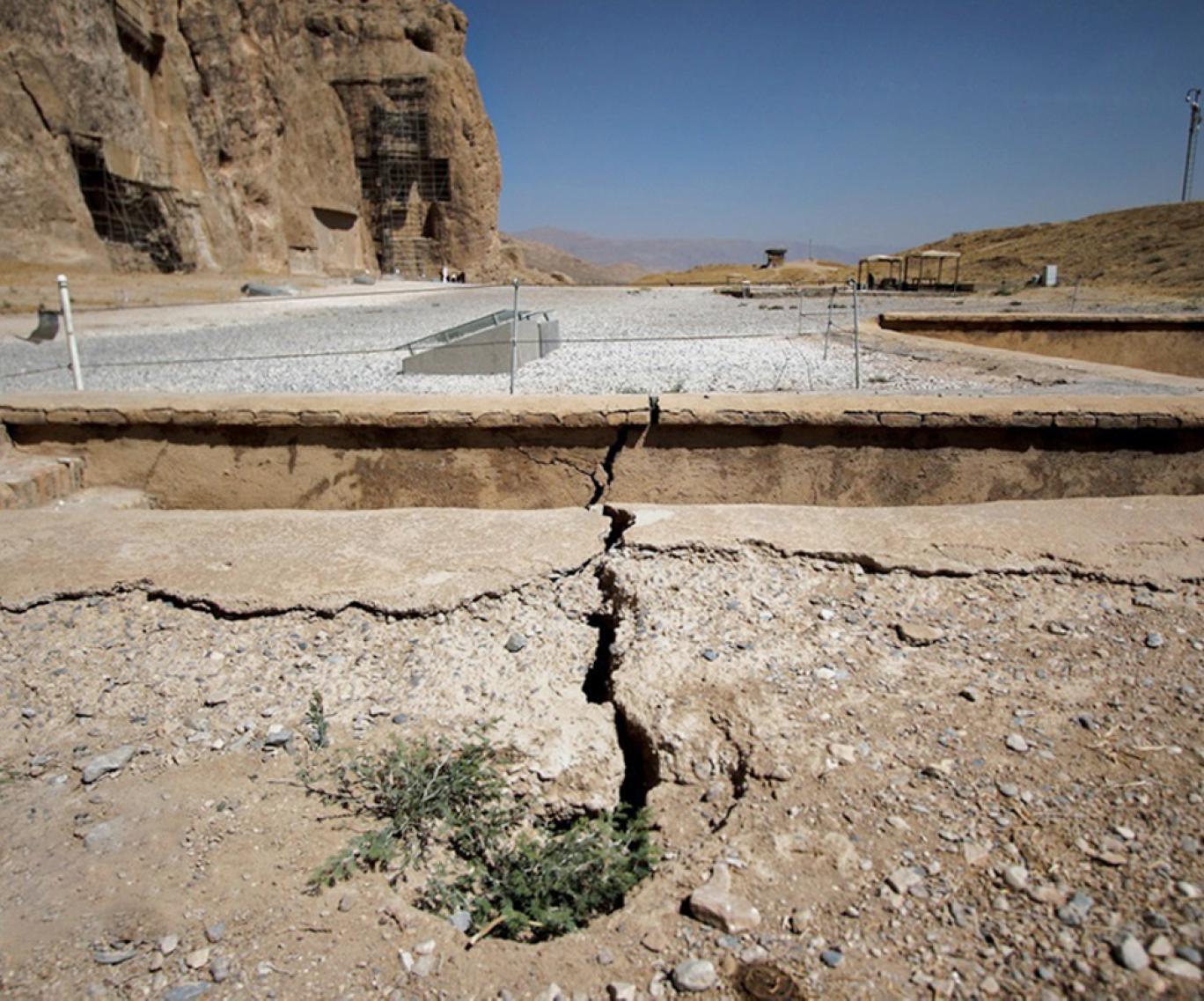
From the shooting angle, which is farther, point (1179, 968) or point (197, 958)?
point (197, 958)

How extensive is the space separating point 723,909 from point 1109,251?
38.9 meters

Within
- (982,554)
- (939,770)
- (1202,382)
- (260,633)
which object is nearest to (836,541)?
(982,554)

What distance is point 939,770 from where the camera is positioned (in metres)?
2.30

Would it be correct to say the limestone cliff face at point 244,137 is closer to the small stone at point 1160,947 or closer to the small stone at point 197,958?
the small stone at point 197,958

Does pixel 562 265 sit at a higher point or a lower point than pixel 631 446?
higher

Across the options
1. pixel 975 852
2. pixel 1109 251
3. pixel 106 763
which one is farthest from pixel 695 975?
pixel 1109 251

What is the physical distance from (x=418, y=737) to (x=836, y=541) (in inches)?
75.2

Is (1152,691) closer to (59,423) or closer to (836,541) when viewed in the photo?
(836,541)

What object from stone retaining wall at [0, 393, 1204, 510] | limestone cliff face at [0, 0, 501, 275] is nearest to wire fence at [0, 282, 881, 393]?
stone retaining wall at [0, 393, 1204, 510]

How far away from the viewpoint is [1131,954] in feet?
5.46

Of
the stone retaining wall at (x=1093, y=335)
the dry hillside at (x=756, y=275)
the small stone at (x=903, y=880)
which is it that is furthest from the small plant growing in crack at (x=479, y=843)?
the dry hillside at (x=756, y=275)

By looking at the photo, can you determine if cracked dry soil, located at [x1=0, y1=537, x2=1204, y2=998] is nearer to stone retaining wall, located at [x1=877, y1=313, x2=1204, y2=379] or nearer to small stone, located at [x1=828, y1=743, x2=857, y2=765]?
small stone, located at [x1=828, y1=743, x2=857, y2=765]

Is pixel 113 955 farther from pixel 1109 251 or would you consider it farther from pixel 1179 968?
pixel 1109 251

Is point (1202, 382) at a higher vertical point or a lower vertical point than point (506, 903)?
higher
